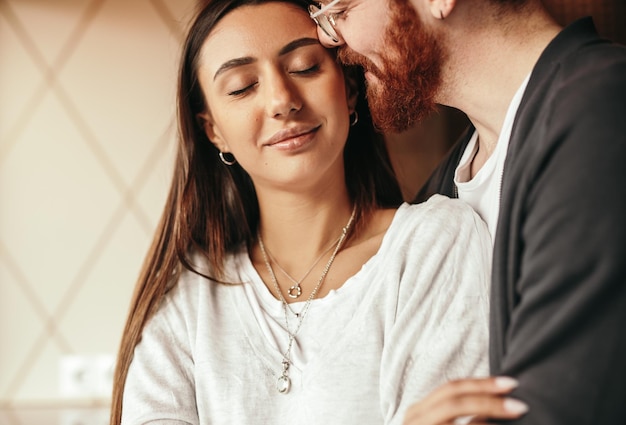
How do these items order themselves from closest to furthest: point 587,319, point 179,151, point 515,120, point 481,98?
point 587,319 → point 515,120 → point 481,98 → point 179,151

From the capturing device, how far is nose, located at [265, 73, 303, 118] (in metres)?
1.24

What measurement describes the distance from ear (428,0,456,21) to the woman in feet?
0.64

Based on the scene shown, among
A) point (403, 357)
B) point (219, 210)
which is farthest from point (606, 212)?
point (219, 210)

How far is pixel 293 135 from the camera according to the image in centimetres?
126

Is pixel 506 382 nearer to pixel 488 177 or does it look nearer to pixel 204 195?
pixel 488 177

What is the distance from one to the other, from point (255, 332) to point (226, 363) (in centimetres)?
7

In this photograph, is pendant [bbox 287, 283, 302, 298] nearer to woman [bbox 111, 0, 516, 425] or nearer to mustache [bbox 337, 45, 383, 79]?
woman [bbox 111, 0, 516, 425]

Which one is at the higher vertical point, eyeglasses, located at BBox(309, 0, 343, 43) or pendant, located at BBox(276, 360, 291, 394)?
eyeglasses, located at BBox(309, 0, 343, 43)

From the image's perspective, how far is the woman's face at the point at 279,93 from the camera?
1263mm

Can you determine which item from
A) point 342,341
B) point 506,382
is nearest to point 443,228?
point 342,341

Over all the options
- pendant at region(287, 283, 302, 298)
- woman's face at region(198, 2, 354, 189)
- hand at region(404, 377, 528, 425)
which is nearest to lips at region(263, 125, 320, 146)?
woman's face at region(198, 2, 354, 189)

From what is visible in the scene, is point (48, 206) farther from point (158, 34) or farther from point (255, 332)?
point (255, 332)

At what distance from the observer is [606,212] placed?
883 mm

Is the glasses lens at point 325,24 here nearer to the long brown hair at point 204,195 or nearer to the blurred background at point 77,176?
the long brown hair at point 204,195
